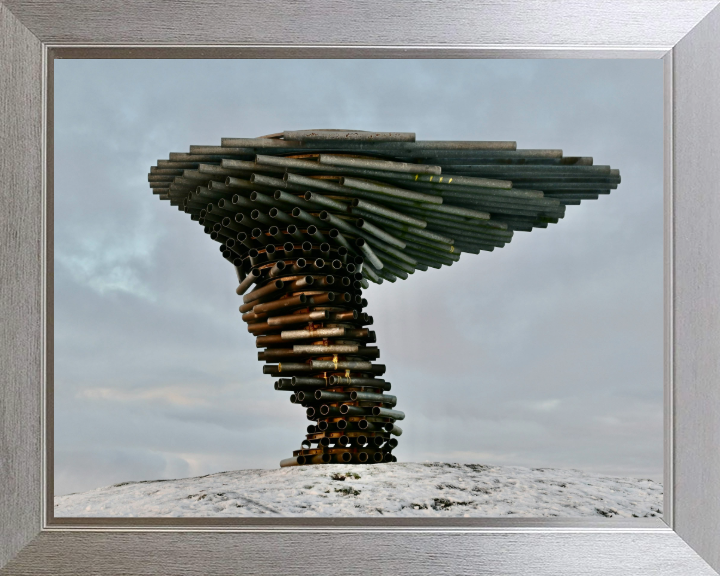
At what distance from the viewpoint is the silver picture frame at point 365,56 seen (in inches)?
81.7

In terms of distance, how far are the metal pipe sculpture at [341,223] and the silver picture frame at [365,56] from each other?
1.98 ft

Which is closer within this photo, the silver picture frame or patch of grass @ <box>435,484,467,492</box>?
the silver picture frame

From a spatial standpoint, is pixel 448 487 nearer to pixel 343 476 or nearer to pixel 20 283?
pixel 343 476

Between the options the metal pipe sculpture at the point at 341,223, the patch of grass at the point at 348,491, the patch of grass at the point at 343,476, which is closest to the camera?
A: the patch of grass at the point at 348,491

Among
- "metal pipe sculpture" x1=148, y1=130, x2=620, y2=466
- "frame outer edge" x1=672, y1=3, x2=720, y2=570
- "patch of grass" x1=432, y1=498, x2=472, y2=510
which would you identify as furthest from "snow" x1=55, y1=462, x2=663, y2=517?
"metal pipe sculpture" x1=148, y1=130, x2=620, y2=466

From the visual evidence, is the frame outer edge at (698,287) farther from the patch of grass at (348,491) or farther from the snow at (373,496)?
the patch of grass at (348,491)

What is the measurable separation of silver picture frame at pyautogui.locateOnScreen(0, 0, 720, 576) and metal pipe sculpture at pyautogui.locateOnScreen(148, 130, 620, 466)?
60 cm

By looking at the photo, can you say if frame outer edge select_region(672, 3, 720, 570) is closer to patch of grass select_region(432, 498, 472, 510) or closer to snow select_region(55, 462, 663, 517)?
snow select_region(55, 462, 663, 517)

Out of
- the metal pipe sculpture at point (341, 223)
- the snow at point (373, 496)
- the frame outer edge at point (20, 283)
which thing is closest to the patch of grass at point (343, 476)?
the snow at point (373, 496)

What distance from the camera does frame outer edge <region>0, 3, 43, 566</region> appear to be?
212cm

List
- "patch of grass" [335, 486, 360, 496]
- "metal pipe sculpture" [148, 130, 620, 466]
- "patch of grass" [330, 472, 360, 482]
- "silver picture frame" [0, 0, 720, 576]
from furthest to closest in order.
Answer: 1. "metal pipe sculpture" [148, 130, 620, 466]
2. "patch of grass" [330, 472, 360, 482]
3. "patch of grass" [335, 486, 360, 496]
4. "silver picture frame" [0, 0, 720, 576]

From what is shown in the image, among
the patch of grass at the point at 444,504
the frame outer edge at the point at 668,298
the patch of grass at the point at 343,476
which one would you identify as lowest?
the patch of grass at the point at 444,504

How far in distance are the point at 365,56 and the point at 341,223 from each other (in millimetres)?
1147

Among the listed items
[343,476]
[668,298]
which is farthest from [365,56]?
[343,476]
